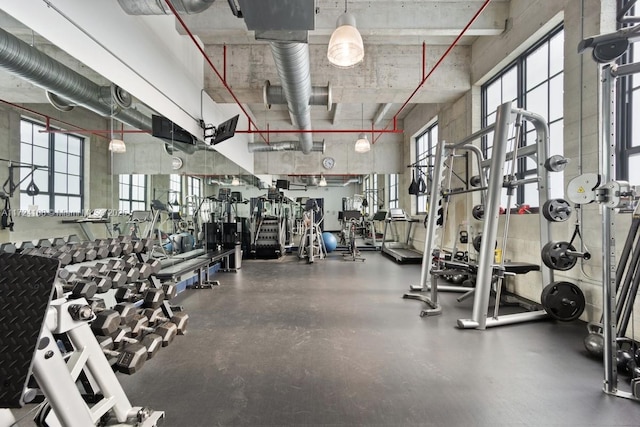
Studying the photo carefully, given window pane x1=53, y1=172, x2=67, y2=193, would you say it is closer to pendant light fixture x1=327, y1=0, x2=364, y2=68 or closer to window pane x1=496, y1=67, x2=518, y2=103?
pendant light fixture x1=327, y1=0, x2=364, y2=68

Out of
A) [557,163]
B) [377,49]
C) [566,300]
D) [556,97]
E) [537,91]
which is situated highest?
[377,49]

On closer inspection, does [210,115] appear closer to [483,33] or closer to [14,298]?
[483,33]

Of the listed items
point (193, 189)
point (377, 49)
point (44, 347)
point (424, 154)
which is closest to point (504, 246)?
point (44, 347)

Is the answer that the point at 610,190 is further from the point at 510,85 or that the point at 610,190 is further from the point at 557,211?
the point at 510,85

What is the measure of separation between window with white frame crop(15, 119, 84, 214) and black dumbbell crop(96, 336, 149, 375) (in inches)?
53.0

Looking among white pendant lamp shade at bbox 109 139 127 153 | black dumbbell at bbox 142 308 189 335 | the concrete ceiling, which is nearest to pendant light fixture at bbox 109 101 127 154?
white pendant lamp shade at bbox 109 139 127 153

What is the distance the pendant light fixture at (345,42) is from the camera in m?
2.52

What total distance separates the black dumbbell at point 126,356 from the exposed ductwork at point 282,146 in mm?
7022

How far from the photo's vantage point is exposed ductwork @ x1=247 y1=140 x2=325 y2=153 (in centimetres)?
835

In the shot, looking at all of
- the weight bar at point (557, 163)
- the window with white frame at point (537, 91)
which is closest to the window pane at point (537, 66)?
the window with white frame at point (537, 91)

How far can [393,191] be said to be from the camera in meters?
10.5

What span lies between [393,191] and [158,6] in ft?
28.6

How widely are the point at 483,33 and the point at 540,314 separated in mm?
3754

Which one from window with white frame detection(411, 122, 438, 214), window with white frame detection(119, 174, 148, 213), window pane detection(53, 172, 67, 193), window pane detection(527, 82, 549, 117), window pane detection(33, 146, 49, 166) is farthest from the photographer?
window with white frame detection(411, 122, 438, 214)
